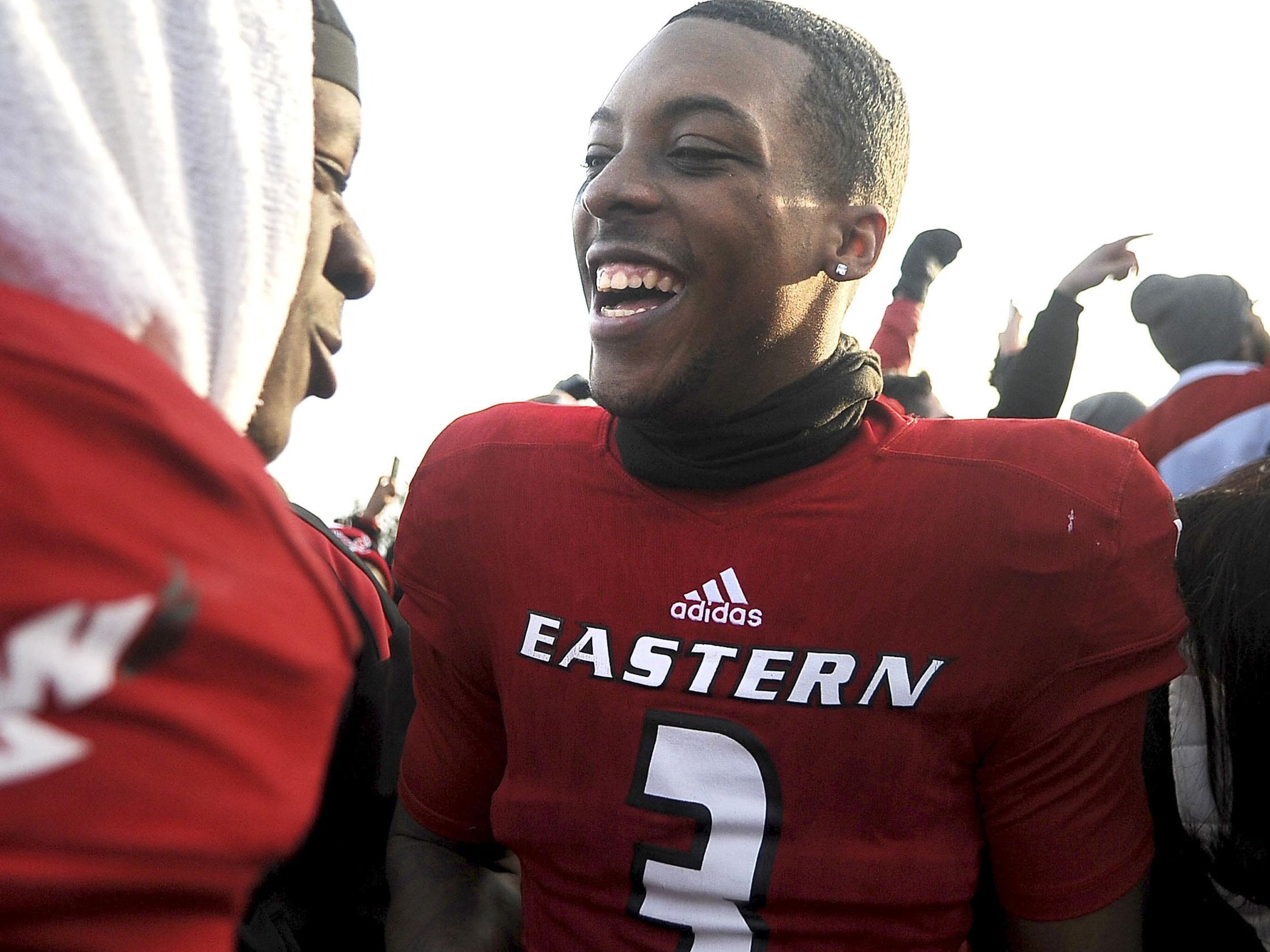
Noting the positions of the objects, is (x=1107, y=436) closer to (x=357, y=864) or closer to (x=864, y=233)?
(x=864, y=233)

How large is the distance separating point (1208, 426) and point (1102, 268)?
0.50m

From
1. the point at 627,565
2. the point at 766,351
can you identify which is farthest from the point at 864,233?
the point at 627,565

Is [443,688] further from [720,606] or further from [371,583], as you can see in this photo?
[720,606]

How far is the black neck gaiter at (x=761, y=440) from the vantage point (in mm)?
1473

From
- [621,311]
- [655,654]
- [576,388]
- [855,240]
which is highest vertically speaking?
[855,240]

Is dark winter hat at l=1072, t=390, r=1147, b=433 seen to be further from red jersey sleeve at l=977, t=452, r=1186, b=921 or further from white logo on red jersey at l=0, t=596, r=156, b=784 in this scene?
white logo on red jersey at l=0, t=596, r=156, b=784

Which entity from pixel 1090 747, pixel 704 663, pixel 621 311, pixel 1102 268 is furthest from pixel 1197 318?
pixel 704 663

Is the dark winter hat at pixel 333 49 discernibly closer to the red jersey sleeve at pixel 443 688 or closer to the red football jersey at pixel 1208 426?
the red jersey sleeve at pixel 443 688

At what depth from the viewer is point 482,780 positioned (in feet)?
5.46

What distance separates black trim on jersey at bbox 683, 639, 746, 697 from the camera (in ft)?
4.46

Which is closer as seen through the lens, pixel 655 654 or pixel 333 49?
pixel 333 49

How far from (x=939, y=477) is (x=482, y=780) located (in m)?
0.87

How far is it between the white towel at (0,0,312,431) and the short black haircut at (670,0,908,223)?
105 cm

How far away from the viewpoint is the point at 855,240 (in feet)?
5.49
